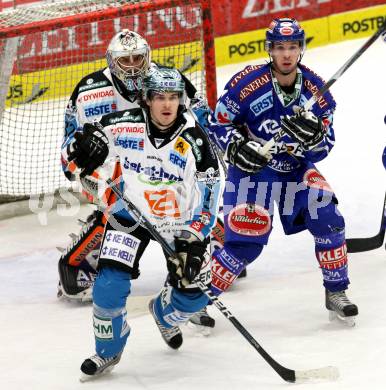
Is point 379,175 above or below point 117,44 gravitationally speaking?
below

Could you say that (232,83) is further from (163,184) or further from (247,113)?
(163,184)

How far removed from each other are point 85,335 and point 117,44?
56.5 inches

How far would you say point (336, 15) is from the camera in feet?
35.8

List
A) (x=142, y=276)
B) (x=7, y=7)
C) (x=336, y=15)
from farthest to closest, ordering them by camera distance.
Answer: (x=336, y=15), (x=7, y=7), (x=142, y=276)

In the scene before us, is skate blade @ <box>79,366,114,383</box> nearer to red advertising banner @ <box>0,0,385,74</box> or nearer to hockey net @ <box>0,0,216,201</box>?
hockey net @ <box>0,0,216,201</box>

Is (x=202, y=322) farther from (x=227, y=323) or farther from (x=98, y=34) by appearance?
(x=98, y=34)

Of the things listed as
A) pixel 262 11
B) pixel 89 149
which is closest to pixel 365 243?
pixel 89 149

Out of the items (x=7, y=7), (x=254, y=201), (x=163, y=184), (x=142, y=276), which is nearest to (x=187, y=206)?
(x=163, y=184)

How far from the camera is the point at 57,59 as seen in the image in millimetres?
8523

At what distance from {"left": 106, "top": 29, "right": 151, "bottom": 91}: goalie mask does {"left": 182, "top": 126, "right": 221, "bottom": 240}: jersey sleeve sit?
3.27ft

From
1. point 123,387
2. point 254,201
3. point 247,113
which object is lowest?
point 123,387

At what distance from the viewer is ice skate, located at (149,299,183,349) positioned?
5.22 m

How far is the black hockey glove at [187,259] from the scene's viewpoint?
189 inches

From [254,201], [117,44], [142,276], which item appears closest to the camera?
[254,201]
